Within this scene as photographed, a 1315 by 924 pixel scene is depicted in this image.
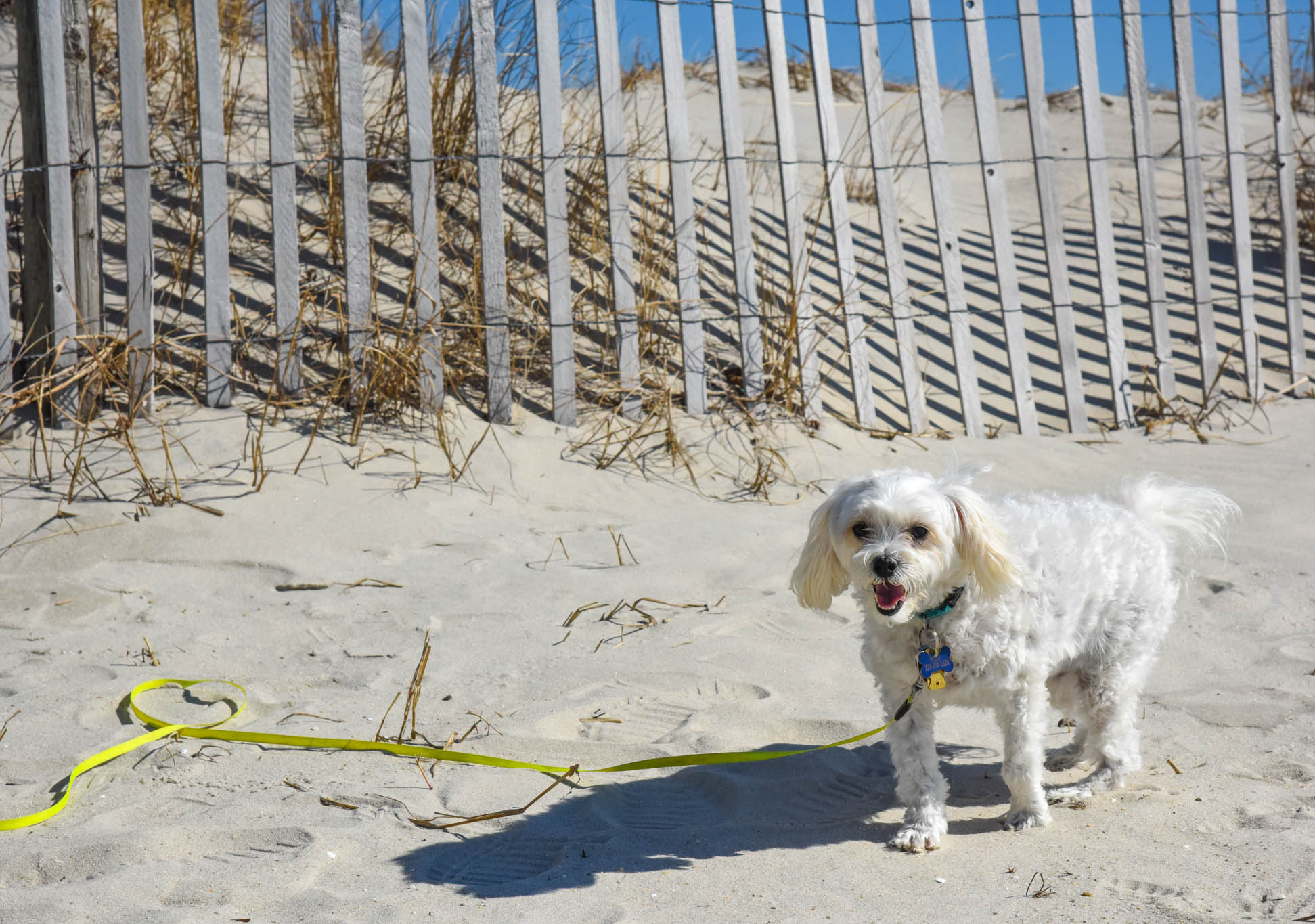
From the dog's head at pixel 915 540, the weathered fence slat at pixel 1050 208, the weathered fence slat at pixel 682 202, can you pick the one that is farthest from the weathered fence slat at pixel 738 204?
the dog's head at pixel 915 540

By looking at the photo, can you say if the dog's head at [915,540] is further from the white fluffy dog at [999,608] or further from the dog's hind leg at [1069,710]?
the dog's hind leg at [1069,710]

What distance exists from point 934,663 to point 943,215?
4.21 meters

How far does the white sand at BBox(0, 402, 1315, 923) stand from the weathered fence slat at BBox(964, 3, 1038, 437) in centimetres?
86

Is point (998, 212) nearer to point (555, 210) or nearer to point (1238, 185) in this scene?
point (1238, 185)

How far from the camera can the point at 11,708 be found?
332 cm

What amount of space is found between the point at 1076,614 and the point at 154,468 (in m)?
3.97

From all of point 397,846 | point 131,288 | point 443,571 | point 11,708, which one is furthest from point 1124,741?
point 131,288

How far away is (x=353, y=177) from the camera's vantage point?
548 cm

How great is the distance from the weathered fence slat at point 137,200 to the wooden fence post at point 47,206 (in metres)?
0.25

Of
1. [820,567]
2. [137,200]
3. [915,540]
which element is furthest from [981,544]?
[137,200]

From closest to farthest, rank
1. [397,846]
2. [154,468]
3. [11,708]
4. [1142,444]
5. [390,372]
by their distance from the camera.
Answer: [397,846] < [11,708] < [154,468] < [390,372] < [1142,444]

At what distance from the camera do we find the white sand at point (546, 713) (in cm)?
254

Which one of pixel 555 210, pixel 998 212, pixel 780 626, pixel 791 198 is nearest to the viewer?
pixel 780 626

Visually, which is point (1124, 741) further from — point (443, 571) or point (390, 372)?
point (390, 372)
